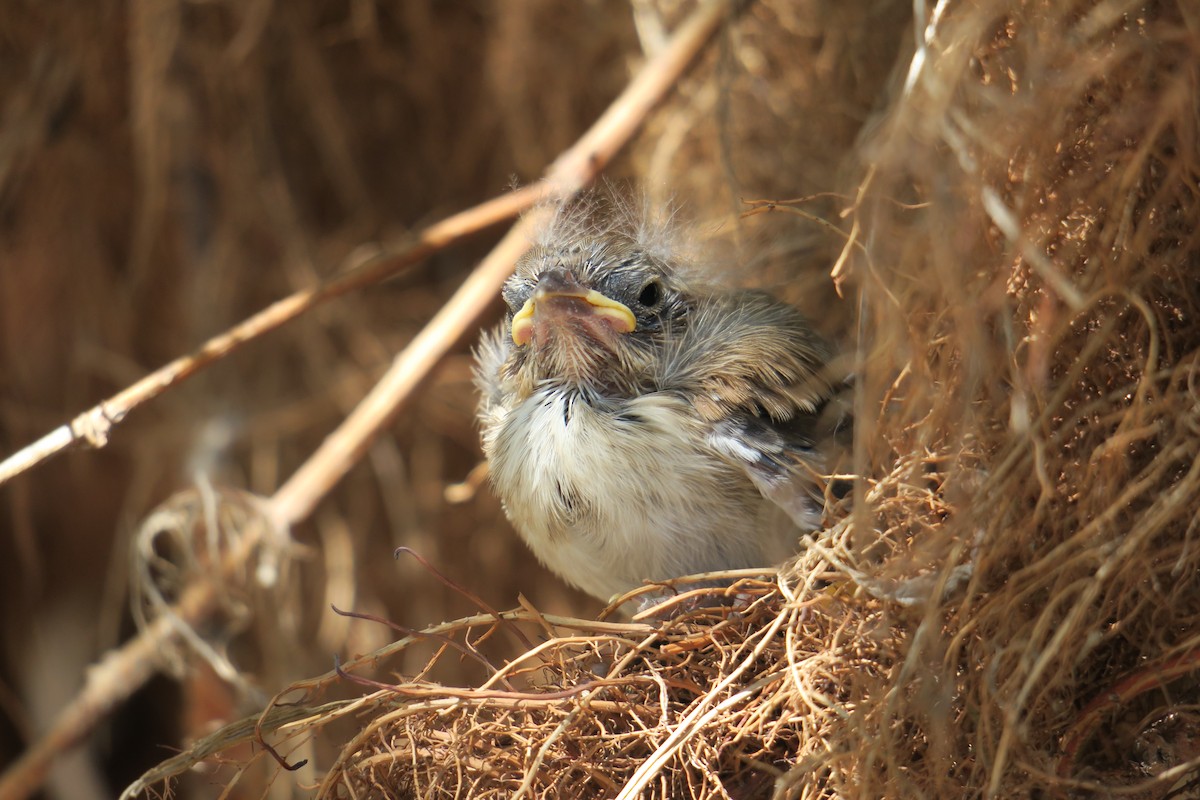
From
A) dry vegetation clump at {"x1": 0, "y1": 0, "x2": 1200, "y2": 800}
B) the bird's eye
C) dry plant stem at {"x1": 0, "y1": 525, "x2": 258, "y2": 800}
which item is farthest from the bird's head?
dry plant stem at {"x1": 0, "y1": 525, "x2": 258, "y2": 800}

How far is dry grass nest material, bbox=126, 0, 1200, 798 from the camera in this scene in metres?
1.02

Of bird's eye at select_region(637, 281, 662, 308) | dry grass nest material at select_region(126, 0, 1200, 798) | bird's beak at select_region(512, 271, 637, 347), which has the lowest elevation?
dry grass nest material at select_region(126, 0, 1200, 798)

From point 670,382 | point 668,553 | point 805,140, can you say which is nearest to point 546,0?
point 805,140

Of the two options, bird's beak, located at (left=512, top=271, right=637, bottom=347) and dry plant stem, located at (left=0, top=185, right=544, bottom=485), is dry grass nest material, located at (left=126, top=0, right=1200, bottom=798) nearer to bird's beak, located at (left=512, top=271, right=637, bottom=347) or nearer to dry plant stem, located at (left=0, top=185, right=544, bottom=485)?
bird's beak, located at (left=512, top=271, right=637, bottom=347)

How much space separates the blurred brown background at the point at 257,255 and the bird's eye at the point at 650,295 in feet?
1.65

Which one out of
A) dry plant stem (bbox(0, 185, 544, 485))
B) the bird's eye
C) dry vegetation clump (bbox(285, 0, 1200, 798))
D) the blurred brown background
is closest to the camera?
dry vegetation clump (bbox(285, 0, 1200, 798))

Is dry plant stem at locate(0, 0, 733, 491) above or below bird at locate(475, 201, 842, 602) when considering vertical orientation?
above

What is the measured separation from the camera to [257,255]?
8.27 feet

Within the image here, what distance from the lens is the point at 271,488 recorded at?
7.79 ft

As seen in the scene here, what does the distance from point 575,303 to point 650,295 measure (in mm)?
139

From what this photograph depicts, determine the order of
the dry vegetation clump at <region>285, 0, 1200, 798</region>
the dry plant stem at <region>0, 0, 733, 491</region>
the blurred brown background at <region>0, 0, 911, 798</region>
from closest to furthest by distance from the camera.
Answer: the dry vegetation clump at <region>285, 0, 1200, 798</region>
the dry plant stem at <region>0, 0, 733, 491</region>
the blurred brown background at <region>0, 0, 911, 798</region>

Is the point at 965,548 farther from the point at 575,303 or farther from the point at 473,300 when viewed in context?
the point at 473,300

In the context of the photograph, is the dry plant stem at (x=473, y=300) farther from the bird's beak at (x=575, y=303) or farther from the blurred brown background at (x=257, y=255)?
the bird's beak at (x=575, y=303)

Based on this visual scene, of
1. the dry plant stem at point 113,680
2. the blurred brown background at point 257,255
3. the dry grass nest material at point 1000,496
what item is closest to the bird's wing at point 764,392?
the dry grass nest material at point 1000,496
